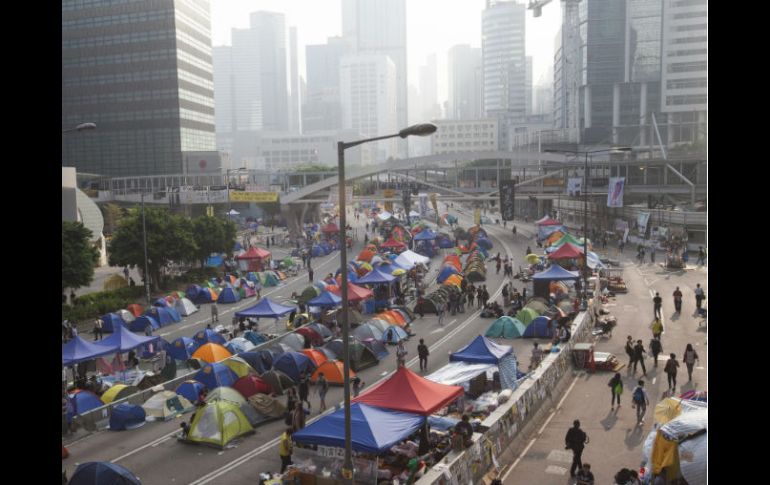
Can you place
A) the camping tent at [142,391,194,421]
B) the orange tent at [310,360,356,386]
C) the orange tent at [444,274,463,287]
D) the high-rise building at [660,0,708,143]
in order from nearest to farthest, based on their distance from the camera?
the camping tent at [142,391,194,421] < the orange tent at [310,360,356,386] < the orange tent at [444,274,463,287] < the high-rise building at [660,0,708,143]

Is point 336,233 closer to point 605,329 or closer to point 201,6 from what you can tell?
point 605,329

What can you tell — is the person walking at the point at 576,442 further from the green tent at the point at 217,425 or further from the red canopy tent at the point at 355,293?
the red canopy tent at the point at 355,293

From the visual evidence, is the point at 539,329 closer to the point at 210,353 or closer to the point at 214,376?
the point at 210,353

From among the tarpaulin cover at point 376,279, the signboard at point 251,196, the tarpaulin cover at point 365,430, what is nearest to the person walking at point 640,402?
the tarpaulin cover at point 365,430

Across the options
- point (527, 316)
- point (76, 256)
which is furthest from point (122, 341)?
point (527, 316)

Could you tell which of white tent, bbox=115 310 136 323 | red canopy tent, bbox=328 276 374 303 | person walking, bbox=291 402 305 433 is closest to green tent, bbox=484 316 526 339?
red canopy tent, bbox=328 276 374 303

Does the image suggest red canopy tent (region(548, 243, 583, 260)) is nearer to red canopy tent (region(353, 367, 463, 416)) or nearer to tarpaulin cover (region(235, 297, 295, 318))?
tarpaulin cover (region(235, 297, 295, 318))

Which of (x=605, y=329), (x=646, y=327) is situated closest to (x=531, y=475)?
(x=605, y=329)
